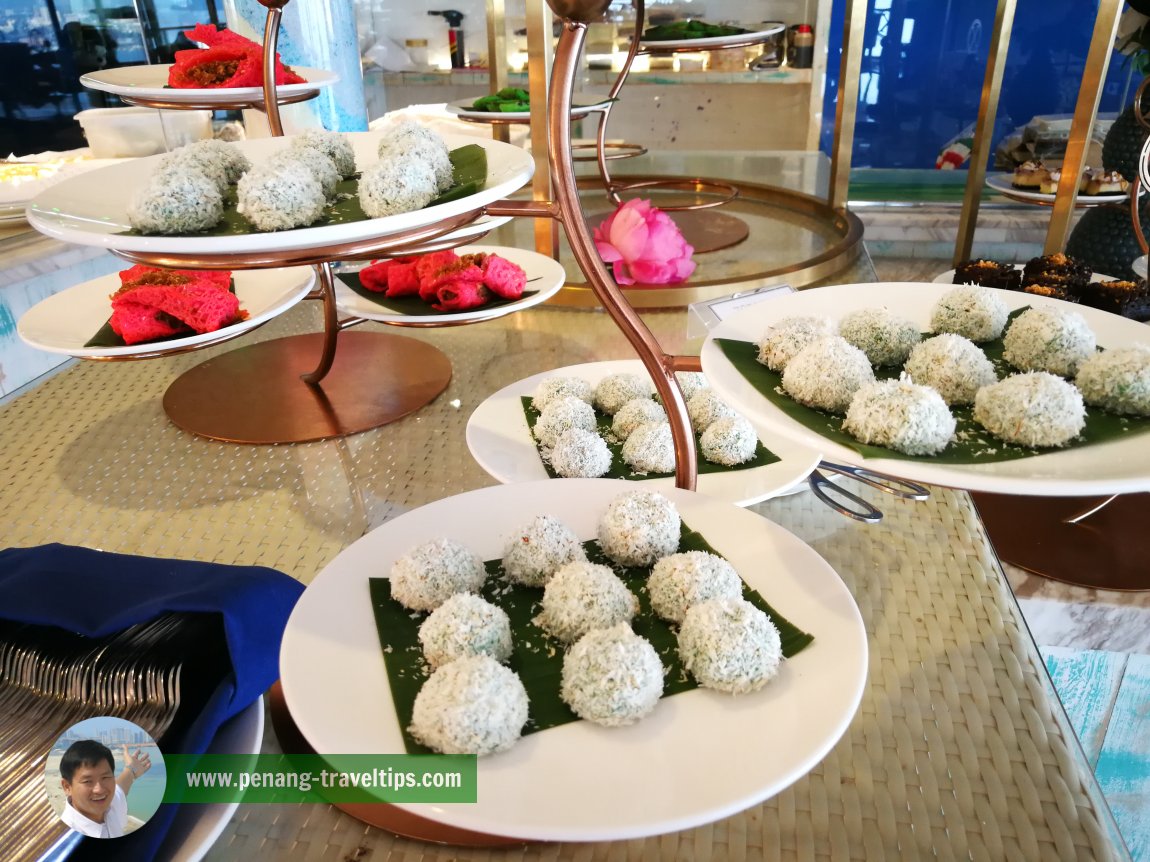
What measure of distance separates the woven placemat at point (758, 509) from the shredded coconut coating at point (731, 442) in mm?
66

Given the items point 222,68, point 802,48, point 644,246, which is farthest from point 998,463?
point 802,48

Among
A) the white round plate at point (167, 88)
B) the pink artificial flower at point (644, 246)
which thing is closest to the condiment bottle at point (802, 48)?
the pink artificial flower at point (644, 246)

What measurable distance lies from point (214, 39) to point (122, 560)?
942 millimetres

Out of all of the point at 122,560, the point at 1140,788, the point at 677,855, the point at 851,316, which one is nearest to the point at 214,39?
the point at 122,560

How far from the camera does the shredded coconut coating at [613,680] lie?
1.28 ft

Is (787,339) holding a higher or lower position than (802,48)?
lower

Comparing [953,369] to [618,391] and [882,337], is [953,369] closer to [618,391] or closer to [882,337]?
[882,337]

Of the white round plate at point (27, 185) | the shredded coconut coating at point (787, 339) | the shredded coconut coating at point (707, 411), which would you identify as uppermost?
the shredded coconut coating at point (787, 339)

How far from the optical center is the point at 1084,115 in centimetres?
118

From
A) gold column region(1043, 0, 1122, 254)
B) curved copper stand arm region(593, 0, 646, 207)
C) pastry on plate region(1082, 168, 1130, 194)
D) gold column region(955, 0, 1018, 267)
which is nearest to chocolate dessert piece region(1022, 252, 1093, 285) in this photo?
gold column region(1043, 0, 1122, 254)

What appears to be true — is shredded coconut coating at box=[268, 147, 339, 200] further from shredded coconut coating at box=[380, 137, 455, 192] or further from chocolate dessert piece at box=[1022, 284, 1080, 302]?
chocolate dessert piece at box=[1022, 284, 1080, 302]

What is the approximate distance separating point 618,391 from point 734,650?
0.46 meters

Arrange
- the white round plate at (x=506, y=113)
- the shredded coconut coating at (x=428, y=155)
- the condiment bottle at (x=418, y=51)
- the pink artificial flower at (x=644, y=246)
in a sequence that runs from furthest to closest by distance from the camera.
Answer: the condiment bottle at (x=418, y=51), the white round plate at (x=506, y=113), the pink artificial flower at (x=644, y=246), the shredded coconut coating at (x=428, y=155)

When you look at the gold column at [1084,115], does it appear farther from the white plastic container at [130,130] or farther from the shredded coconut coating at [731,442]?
the white plastic container at [130,130]
